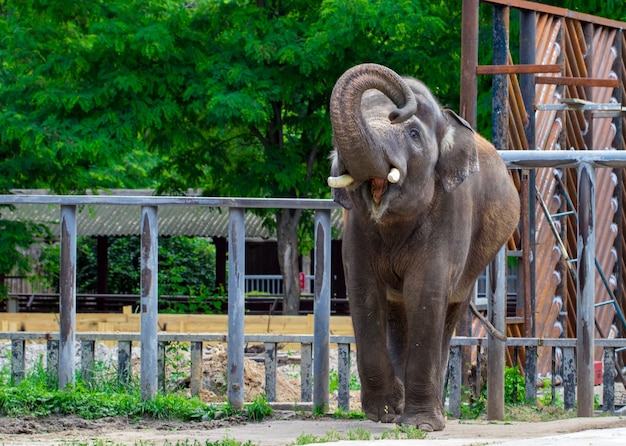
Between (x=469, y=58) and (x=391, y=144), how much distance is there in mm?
3808

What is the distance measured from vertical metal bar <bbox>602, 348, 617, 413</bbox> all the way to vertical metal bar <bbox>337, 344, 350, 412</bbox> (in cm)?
178

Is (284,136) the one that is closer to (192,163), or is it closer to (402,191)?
(192,163)

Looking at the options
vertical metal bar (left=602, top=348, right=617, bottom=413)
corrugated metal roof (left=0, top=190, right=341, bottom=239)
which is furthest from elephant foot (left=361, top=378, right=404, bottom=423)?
corrugated metal roof (left=0, top=190, right=341, bottom=239)

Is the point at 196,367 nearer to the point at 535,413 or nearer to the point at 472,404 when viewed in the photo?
the point at 472,404

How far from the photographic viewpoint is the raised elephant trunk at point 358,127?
5.68m

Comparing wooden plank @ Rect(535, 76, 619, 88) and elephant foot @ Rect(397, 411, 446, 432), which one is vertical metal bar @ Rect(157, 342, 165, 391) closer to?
elephant foot @ Rect(397, 411, 446, 432)

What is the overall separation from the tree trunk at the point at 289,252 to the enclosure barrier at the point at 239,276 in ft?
45.4

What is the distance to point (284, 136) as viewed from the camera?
21.9m

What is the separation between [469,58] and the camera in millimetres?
9547

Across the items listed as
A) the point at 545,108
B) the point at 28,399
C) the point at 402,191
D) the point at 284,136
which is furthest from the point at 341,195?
the point at 284,136

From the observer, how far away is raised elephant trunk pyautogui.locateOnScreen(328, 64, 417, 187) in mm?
5680

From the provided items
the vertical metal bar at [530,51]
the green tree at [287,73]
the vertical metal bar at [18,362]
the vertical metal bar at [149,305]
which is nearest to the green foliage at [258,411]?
the vertical metal bar at [149,305]

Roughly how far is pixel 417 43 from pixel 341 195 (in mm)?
12556

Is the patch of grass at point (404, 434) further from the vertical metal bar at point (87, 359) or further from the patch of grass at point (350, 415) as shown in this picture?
the vertical metal bar at point (87, 359)
